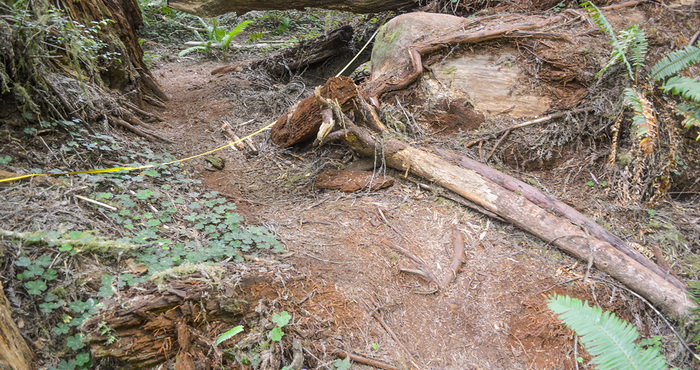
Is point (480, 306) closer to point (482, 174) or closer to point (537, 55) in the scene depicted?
point (482, 174)

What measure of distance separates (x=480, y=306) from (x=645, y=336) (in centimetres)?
114

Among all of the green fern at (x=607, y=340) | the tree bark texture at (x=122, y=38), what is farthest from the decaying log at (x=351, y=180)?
the tree bark texture at (x=122, y=38)

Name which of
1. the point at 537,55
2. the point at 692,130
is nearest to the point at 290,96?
the point at 537,55

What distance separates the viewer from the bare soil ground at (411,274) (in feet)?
8.71

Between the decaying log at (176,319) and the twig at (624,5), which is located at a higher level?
the twig at (624,5)

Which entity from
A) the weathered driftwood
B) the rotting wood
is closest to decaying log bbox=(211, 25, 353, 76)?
the weathered driftwood

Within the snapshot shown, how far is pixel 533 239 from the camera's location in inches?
136

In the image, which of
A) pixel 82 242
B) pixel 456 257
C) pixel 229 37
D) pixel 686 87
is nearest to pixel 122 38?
pixel 229 37

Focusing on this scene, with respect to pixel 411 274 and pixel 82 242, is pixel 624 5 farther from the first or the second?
pixel 82 242

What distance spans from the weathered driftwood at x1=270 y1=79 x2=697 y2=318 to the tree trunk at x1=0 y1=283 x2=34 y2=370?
2878mm

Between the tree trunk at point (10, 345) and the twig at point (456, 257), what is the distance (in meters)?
2.53

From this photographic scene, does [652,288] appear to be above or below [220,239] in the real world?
below

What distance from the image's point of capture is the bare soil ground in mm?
2654

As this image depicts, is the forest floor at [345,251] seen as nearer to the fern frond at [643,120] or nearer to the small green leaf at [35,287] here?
the small green leaf at [35,287]
